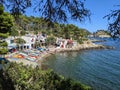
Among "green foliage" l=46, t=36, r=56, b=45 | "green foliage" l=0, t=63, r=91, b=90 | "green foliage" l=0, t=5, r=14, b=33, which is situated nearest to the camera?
"green foliage" l=0, t=63, r=91, b=90

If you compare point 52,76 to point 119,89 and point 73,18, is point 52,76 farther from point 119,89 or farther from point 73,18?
point 119,89

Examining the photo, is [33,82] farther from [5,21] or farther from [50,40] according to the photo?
[50,40]

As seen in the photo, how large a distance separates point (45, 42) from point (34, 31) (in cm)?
2194

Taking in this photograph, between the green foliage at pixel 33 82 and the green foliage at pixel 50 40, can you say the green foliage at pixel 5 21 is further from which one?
the green foliage at pixel 50 40

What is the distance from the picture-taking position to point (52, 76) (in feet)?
56.2

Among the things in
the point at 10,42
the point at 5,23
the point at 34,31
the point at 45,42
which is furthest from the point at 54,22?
the point at 34,31

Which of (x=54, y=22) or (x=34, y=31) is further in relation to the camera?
(x=34, y=31)

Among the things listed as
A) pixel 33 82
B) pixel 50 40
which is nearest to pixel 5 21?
→ pixel 33 82

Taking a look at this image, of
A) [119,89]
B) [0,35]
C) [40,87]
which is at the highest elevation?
[0,35]

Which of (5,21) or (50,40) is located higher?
(5,21)

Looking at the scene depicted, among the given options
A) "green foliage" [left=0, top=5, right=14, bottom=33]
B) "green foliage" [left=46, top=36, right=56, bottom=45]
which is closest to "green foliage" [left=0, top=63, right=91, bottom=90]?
"green foliage" [left=0, top=5, right=14, bottom=33]

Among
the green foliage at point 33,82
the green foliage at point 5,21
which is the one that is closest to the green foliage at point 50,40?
the green foliage at point 5,21

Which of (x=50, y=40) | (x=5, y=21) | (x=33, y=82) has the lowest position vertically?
(x=33, y=82)

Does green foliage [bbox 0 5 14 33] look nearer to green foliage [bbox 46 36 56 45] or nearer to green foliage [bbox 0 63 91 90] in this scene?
green foliage [bbox 0 63 91 90]
